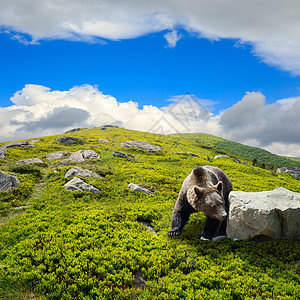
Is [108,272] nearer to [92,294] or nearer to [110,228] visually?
[92,294]

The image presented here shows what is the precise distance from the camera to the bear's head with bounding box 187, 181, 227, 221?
9211 millimetres

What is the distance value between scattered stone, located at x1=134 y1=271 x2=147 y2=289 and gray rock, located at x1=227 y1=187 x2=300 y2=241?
17.7 ft

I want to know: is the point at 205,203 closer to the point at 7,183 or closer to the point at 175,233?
the point at 175,233

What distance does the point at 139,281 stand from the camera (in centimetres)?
785

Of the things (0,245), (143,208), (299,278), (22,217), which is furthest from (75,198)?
(299,278)

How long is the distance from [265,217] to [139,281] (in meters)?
6.48

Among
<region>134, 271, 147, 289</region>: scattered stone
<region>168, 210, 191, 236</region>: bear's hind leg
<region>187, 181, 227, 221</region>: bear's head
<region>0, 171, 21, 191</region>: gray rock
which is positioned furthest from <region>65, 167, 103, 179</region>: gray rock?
<region>134, 271, 147, 289</region>: scattered stone

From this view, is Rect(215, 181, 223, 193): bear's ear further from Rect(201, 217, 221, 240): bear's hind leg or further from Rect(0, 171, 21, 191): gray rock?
Rect(0, 171, 21, 191): gray rock

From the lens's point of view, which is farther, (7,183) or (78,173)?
(78,173)

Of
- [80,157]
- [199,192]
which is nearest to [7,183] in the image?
[80,157]

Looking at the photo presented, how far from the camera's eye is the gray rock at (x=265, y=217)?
9.66 m

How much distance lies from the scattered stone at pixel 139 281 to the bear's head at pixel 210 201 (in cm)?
388

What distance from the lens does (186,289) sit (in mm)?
7121

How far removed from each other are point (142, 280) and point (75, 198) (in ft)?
35.5
